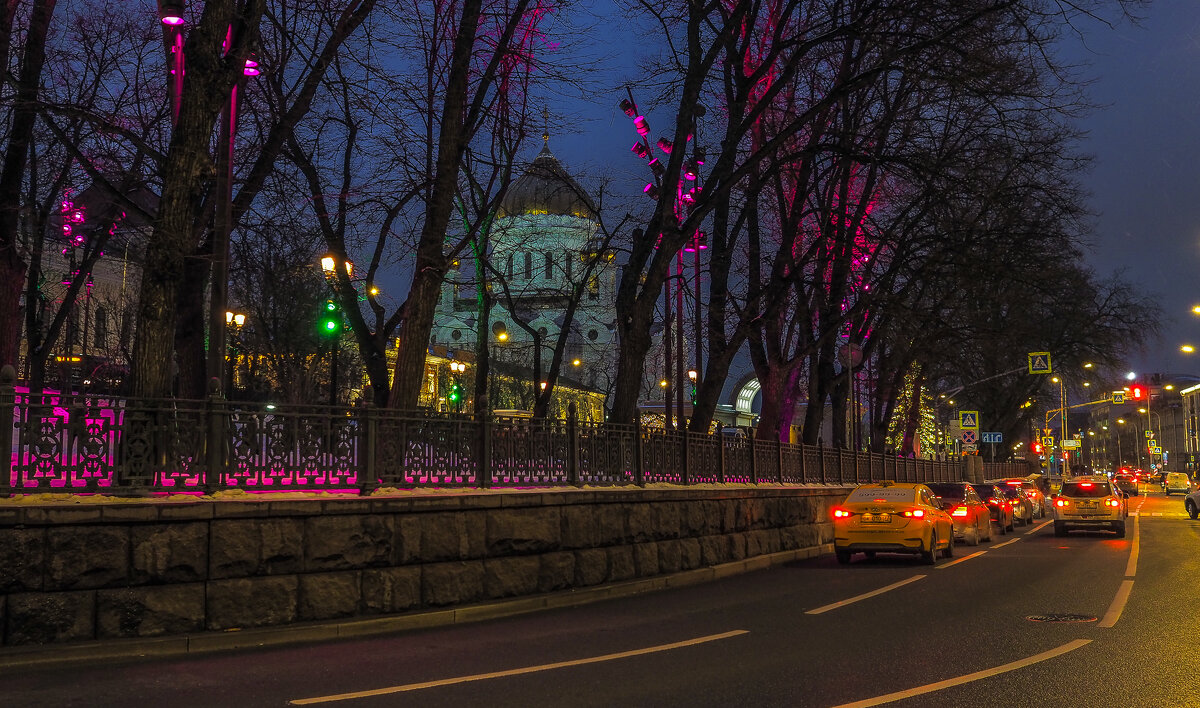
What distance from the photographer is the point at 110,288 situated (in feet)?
176

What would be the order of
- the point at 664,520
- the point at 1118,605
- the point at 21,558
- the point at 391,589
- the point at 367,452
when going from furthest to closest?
1. the point at 664,520
2. the point at 1118,605
3. the point at 367,452
4. the point at 391,589
5. the point at 21,558

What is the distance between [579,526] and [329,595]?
402 cm

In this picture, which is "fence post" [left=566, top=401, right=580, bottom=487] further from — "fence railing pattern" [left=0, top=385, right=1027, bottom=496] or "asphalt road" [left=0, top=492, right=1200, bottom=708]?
"asphalt road" [left=0, top=492, right=1200, bottom=708]

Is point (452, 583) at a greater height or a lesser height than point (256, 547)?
lesser

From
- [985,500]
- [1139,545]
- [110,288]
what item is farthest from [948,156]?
[110,288]

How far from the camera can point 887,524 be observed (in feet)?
63.3

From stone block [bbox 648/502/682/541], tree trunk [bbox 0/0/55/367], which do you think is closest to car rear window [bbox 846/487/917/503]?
stone block [bbox 648/502/682/541]

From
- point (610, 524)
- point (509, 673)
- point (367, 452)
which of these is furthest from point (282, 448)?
point (610, 524)

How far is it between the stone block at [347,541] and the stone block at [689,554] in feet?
20.5

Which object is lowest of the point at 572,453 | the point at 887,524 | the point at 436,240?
the point at 887,524

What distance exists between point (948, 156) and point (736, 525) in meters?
8.54

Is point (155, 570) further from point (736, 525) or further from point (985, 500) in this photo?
point (985, 500)

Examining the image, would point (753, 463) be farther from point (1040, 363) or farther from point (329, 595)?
point (1040, 363)

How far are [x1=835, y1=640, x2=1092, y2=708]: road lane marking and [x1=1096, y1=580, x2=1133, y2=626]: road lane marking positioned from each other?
1650mm
